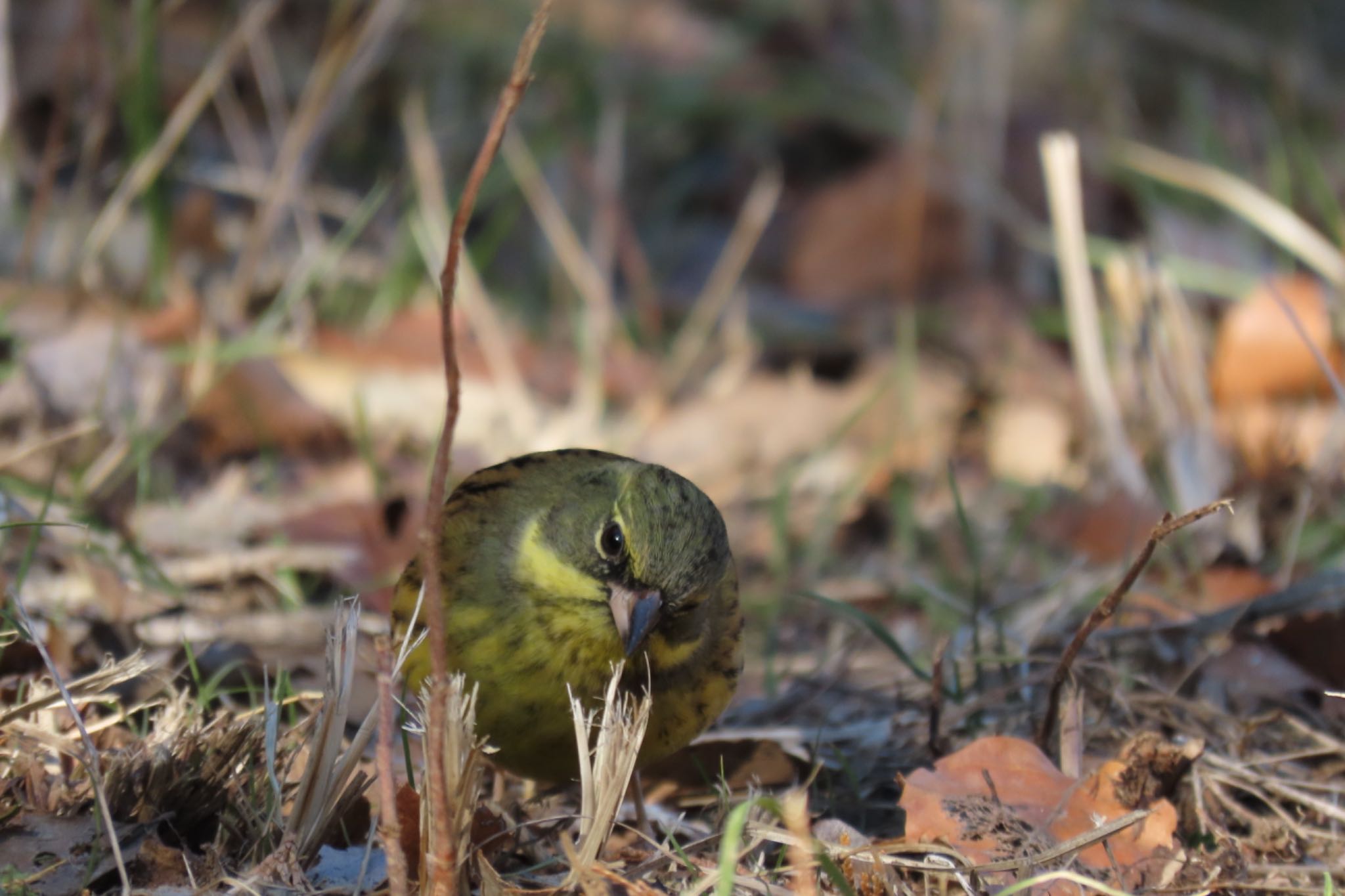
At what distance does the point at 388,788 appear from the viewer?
2.06m

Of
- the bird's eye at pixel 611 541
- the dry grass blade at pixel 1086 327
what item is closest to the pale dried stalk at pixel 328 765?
the bird's eye at pixel 611 541

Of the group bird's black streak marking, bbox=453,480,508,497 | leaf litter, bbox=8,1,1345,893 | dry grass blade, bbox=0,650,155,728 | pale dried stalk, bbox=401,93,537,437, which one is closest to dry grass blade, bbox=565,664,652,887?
leaf litter, bbox=8,1,1345,893

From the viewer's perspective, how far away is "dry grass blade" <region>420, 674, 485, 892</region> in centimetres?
213

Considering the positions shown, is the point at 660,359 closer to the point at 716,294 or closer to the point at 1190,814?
the point at 716,294

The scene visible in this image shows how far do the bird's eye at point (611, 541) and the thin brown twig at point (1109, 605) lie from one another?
84 cm

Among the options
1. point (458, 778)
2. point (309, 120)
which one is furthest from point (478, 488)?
point (309, 120)

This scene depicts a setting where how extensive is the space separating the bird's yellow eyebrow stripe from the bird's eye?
0.06m

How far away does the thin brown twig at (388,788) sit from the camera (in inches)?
78.5

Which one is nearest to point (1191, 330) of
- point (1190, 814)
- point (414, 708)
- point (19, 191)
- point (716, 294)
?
point (716, 294)

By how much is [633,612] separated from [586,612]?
0.41ft

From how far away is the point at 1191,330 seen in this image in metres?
5.21

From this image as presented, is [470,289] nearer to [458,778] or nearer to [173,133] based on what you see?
[173,133]

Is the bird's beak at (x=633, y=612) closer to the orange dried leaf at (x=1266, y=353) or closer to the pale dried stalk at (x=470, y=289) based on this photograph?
the pale dried stalk at (x=470, y=289)

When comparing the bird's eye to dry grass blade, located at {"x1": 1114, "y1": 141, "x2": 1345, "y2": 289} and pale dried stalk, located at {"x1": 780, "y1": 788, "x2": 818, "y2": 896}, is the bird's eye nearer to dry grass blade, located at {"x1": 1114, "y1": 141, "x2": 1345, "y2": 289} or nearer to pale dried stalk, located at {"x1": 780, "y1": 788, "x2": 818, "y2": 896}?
pale dried stalk, located at {"x1": 780, "y1": 788, "x2": 818, "y2": 896}
